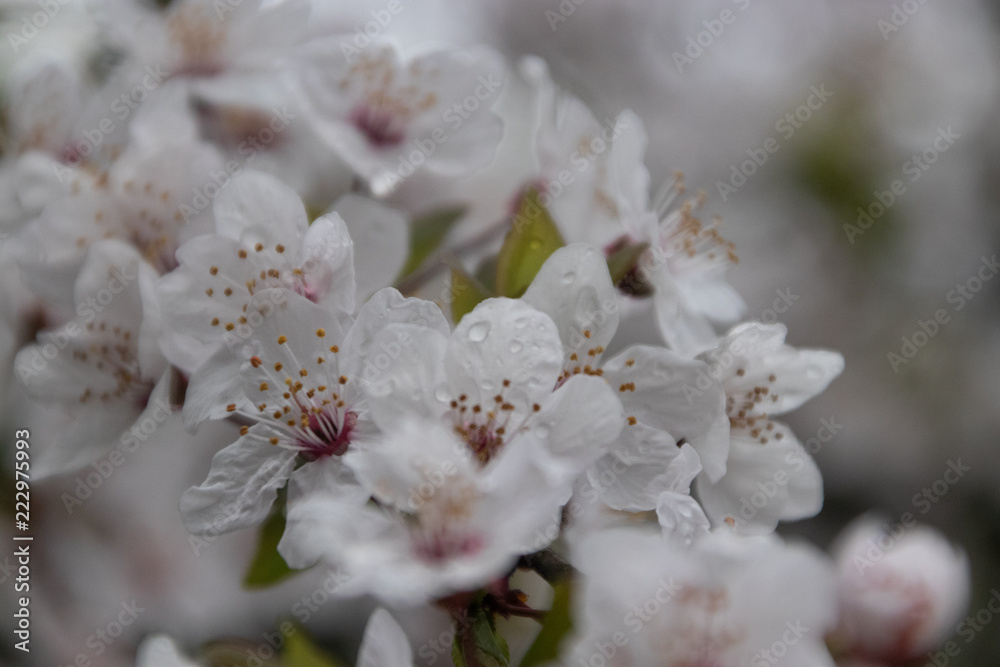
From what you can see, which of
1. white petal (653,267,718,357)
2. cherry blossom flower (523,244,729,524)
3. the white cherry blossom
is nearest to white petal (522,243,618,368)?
cherry blossom flower (523,244,729,524)

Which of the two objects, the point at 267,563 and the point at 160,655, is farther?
the point at 267,563

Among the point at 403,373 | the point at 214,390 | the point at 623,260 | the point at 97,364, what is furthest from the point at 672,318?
the point at 97,364

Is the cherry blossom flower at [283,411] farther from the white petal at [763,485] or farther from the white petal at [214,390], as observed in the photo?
the white petal at [763,485]

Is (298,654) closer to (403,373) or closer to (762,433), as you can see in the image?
(403,373)

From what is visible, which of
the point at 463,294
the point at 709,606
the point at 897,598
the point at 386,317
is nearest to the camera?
the point at 709,606

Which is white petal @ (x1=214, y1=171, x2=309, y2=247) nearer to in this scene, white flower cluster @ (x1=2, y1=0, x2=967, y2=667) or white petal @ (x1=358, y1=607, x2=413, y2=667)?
white flower cluster @ (x1=2, y1=0, x2=967, y2=667)

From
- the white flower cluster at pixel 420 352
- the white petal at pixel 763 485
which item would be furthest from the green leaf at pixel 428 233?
the white petal at pixel 763 485
